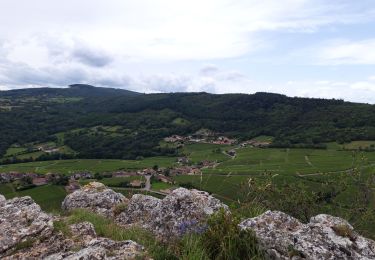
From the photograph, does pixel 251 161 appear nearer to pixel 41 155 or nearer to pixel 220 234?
pixel 41 155

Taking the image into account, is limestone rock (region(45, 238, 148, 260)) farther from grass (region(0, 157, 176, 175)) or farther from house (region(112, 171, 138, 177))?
grass (region(0, 157, 176, 175))

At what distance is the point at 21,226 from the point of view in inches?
364

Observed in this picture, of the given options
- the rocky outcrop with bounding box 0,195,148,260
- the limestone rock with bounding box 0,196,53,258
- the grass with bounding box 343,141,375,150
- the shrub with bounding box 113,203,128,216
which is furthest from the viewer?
the grass with bounding box 343,141,375,150

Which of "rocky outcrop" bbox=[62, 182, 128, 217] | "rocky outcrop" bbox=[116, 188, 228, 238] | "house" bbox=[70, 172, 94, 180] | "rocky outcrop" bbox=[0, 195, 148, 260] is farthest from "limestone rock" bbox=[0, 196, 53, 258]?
"house" bbox=[70, 172, 94, 180]

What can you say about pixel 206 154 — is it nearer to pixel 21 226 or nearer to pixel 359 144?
pixel 359 144

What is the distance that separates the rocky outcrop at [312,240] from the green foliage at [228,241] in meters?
0.32

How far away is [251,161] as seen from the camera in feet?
474

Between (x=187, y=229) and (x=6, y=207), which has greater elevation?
(x=187, y=229)

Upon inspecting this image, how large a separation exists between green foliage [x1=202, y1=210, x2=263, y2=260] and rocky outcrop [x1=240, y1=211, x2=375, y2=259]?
1.05 ft

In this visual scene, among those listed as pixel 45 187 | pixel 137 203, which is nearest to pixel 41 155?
pixel 45 187

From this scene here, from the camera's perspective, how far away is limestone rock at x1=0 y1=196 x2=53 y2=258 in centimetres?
834

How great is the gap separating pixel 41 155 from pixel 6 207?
181 metres

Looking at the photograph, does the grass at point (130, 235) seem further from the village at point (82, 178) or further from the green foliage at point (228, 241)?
the village at point (82, 178)

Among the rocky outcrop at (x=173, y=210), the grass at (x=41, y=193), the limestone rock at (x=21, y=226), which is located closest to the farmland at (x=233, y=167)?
the grass at (x=41, y=193)
